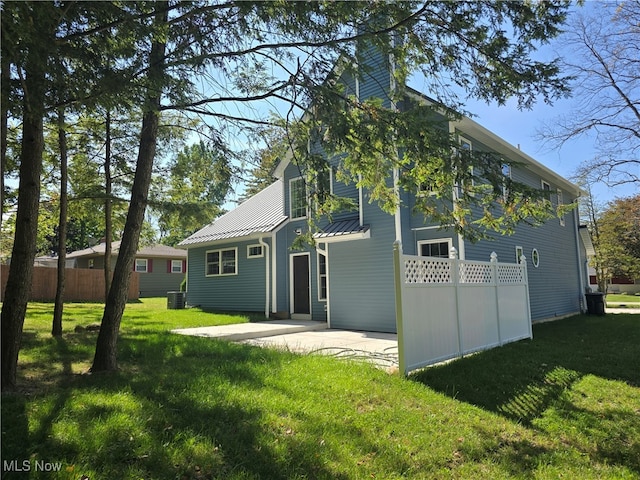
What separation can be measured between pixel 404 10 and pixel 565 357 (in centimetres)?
638

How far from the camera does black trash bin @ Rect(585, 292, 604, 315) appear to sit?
50.2 ft

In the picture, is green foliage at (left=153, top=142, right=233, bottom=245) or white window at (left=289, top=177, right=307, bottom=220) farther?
white window at (left=289, top=177, right=307, bottom=220)

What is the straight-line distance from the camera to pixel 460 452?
342 cm

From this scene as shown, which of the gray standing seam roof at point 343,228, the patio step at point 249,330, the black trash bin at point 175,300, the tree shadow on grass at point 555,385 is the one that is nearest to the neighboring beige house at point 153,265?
the black trash bin at point 175,300

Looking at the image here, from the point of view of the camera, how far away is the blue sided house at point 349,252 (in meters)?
10.6

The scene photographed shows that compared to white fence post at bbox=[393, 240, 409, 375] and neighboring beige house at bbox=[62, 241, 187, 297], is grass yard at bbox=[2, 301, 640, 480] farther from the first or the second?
neighboring beige house at bbox=[62, 241, 187, 297]

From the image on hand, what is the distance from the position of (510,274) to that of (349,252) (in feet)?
13.7

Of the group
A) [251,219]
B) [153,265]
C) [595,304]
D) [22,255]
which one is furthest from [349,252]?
[153,265]

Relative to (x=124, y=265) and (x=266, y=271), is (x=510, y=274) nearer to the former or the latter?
(x=124, y=265)

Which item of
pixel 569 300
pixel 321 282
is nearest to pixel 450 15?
pixel 321 282

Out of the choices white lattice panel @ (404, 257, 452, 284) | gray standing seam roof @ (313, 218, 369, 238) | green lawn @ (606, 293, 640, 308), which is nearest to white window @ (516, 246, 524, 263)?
gray standing seam roof @ (313, 218, 369, 238)

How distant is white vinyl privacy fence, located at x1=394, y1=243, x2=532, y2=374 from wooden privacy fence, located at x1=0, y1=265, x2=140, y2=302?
1776 centimetres

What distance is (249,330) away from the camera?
9.90 metres

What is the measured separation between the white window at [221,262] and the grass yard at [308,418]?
28.6 ft
